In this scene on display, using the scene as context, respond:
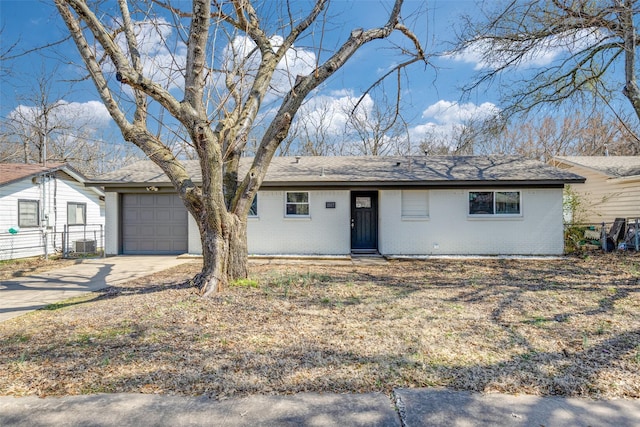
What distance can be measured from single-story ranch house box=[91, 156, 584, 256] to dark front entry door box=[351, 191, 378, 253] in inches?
→ 18.4

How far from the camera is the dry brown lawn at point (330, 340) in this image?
277cm

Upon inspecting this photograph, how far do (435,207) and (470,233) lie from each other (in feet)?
4.54

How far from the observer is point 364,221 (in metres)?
11.4

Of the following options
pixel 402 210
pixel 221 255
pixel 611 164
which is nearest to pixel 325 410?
pixel 221 255

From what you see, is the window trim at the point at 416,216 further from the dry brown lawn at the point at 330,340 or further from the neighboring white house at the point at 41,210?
the neighboring white house at the point at 41,210

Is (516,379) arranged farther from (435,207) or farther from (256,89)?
(435,207)

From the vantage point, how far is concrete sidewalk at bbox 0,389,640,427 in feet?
7.40

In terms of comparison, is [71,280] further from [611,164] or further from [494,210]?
[611,164]

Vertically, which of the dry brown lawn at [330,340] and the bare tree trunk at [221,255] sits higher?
the bare tree trunk at [221,255]

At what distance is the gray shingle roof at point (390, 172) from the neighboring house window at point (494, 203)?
0.57 metres

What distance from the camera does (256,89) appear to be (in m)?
6.20

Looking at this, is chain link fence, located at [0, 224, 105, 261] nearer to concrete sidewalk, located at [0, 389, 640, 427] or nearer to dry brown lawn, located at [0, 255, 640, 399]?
dry brown lawn, located at [0, 255, 640, 399]

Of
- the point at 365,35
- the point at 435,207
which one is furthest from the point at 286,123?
the point at 435,207

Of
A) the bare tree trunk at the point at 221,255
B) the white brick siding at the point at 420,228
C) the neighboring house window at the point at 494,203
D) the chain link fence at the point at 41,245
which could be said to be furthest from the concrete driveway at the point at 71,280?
the neighboring house window at the point at 494,203
